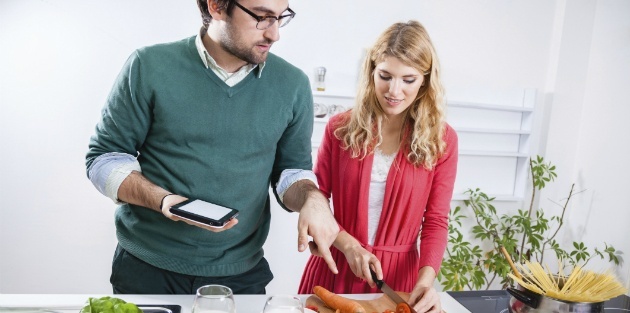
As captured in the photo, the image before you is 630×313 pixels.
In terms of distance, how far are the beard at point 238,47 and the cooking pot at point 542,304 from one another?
0.85 m

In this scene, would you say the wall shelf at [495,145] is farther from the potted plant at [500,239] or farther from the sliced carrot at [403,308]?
the sliced carrot at [403,308]

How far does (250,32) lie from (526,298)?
92 centimetres

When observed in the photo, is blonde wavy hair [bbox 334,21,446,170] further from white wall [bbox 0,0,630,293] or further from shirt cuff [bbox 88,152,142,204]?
white wall [bbox 0,0,630,293]

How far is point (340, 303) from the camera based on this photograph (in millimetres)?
1291

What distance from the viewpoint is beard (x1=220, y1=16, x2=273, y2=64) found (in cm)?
140

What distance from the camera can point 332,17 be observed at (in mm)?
3160

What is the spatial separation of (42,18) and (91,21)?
0.84ft

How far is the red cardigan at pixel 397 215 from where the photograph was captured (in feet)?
5.72

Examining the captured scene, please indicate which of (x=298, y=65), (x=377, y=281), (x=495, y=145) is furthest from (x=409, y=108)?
(x=495, y=145)

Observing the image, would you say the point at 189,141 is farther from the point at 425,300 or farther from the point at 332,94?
the point at 332,94

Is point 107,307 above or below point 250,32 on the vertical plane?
below

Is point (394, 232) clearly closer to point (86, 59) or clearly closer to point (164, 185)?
point (164, 185)

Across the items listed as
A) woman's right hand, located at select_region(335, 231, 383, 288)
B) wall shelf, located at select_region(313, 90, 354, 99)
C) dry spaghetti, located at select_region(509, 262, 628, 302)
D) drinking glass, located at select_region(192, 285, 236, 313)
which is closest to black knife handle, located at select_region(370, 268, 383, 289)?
woman's right hand, located at select_region(335, 231, 383, 288)

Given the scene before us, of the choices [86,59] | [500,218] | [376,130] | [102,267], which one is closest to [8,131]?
[86,59]
